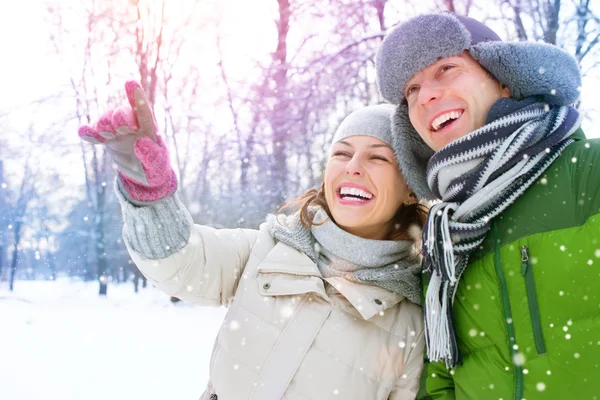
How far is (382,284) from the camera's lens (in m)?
1.78

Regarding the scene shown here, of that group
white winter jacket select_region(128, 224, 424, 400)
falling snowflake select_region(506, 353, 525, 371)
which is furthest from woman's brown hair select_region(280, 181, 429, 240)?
falling snowflake select_region(506, 353, 525, 371)

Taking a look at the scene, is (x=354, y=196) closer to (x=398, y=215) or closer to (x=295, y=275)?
(x=398, y=215)

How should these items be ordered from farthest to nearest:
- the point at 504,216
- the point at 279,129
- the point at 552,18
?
the point at 279,129
the point at 552,18
the point at 504,216

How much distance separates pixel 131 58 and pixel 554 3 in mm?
9120

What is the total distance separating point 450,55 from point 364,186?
0.61m

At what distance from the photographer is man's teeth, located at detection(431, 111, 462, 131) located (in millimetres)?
1568

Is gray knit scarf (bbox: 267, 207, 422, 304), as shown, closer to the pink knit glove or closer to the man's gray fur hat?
the man's gray fur hat

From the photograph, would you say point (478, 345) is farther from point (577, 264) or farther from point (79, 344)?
point (79, 344)

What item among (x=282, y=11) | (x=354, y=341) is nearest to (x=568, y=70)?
(x=354, y=341)

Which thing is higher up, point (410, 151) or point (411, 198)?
point (410, 151)

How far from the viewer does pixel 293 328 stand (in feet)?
5.43

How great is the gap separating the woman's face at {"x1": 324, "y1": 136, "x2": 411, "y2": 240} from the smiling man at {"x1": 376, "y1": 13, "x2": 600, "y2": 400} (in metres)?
0.29

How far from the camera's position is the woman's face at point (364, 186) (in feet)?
6.32

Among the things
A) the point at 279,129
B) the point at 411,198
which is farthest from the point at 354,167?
the point at 279,129
